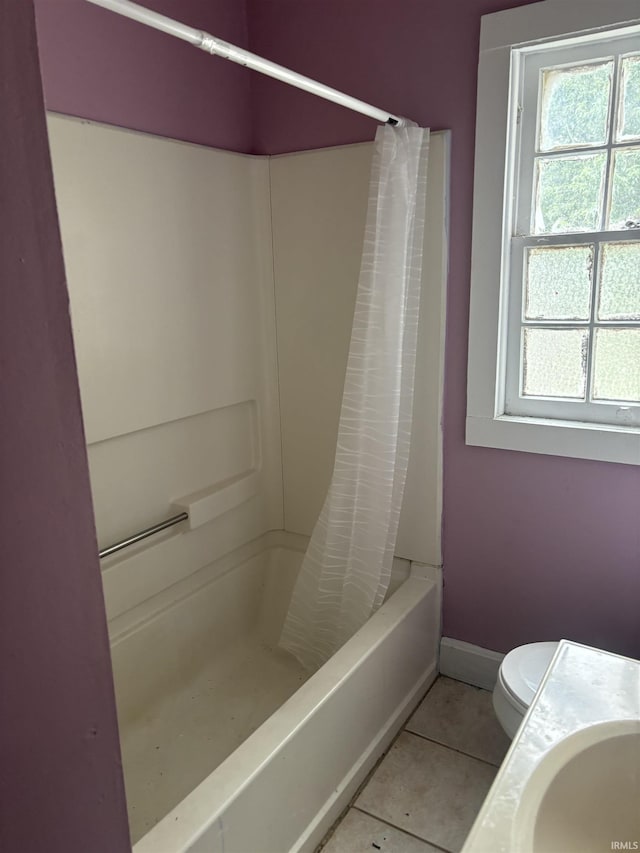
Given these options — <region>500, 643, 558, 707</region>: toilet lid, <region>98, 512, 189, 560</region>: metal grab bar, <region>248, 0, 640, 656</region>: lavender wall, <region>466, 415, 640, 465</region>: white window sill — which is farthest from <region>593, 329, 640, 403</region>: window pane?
<region>98, 512, 189, 560</region>: metal grab bar

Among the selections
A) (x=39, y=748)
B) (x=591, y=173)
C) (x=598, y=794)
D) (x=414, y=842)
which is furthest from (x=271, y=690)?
(x=591, y=173)

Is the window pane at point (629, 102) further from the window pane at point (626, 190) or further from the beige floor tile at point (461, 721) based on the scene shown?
the beige floor tile at point (461, 721)

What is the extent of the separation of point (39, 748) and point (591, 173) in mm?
1907

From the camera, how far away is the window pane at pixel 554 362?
1.93 m

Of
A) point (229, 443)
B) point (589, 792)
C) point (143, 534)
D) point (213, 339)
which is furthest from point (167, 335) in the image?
point (589, 792)

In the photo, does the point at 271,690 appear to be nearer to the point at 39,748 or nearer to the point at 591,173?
the point at 39,748

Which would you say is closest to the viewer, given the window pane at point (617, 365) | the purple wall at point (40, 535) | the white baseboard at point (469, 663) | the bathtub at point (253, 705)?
the purple wall at point (40, 535)

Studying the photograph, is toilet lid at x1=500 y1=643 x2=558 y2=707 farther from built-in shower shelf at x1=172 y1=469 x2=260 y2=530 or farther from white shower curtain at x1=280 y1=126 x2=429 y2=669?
built-in shower shelf at x1=172 y1=469 x2=260 y2=530

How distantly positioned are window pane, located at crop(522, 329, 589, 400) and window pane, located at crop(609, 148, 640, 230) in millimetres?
324

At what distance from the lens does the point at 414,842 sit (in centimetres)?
165

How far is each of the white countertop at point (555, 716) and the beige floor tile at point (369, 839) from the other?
775 mm

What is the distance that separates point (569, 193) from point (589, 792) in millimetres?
1561

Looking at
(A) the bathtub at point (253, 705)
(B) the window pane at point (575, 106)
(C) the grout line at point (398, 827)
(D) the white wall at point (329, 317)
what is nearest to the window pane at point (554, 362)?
(D) the white wall at point (329, 317)

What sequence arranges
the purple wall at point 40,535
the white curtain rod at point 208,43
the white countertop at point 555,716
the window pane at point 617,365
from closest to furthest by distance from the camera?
the purple wall at point 40,535
the white countertop at point 555,716
the white curtain rod at point 208,43
the window pane at point 617,365
